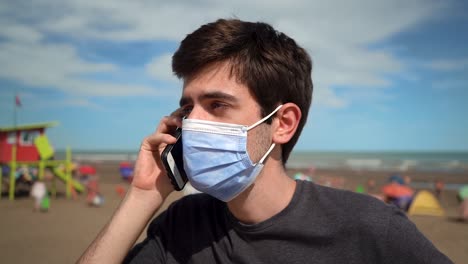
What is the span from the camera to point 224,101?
213 cm

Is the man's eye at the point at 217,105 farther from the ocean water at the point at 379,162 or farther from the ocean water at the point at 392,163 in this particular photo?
the ocean water at the point at 392,163

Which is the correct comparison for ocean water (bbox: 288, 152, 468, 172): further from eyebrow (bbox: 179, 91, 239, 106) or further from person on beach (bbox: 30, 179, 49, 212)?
eyebrow (bbox: 179, 91, 239, 106)

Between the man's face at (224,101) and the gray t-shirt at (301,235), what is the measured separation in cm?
43

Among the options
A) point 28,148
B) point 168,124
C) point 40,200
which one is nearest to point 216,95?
point 168,124

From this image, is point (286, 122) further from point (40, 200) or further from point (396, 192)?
point (40, 200)

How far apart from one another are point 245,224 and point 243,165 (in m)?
0.37

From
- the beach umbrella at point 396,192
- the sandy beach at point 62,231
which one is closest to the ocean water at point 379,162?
the beach umbrella at point 396,192

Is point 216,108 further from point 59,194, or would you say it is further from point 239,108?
point 59,194

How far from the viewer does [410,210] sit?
32.4 feet

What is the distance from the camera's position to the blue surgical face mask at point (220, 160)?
2.19m

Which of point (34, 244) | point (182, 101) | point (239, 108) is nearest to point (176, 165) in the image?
point (182, 101)

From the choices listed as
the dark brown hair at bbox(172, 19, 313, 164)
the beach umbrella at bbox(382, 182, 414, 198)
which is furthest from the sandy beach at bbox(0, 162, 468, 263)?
the dark brown hair at bbox(172, 19, 313, 164)

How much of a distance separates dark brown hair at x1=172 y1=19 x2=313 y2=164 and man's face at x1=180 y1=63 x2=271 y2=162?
48 mm

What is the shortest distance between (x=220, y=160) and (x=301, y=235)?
67cm
